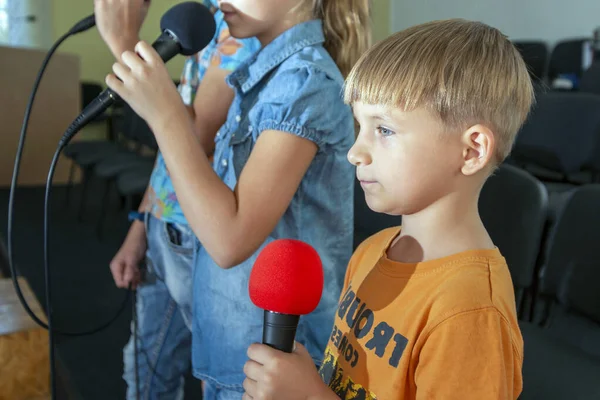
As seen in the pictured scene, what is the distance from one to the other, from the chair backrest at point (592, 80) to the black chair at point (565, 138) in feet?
2.68

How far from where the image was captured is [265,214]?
72cm

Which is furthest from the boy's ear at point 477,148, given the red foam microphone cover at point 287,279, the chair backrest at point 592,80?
the chair backrest at point 592,80

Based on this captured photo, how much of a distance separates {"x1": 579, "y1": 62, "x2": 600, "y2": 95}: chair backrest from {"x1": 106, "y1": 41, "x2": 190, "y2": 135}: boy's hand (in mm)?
2911

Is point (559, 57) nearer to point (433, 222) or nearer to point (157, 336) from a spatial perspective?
point (157, 336)

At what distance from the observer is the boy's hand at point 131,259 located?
1072 mm

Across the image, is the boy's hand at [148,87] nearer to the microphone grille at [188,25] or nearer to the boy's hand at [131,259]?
the microphone grille at [188,25]

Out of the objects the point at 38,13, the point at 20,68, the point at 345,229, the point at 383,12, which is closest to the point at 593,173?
the point at 345,229

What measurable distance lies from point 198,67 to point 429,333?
652 millimetres

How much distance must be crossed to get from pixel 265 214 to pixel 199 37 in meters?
0.25

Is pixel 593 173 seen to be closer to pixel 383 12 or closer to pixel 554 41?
pixel 554 41

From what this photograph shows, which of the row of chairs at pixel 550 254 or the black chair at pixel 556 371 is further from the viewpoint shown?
the row of chairs at pixel 550 254

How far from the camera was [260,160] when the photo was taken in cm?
72

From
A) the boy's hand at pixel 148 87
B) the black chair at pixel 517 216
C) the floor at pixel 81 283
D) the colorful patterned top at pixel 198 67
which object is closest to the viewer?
the boy's hand at pixel 148 87

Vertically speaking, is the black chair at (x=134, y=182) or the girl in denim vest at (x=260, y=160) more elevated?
the girl in denim vest at (x=260, y=160)
